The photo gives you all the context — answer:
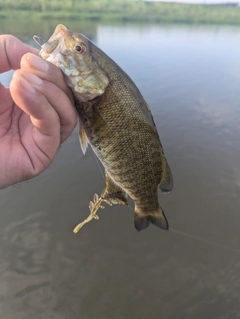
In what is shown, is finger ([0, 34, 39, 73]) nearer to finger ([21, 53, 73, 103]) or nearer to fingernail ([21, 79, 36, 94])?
finger ([21, 53, 73, 103])

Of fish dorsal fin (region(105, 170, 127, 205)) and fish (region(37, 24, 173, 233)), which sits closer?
fish (region(37, 24, 173, 233))

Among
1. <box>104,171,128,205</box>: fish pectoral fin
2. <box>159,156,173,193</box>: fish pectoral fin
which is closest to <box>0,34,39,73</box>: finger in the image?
<box>104,171,128,205</box>: fish pectoral fin

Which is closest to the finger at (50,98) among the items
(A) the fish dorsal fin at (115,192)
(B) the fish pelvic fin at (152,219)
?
(A) the fish dorsal fin at (115,192)

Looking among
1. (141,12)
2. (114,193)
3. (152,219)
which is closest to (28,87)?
(114,193)

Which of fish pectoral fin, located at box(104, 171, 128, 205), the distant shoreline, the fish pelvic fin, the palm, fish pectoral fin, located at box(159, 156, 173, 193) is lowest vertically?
the fish pelvic fin

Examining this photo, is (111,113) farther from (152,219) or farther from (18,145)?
(152,219)

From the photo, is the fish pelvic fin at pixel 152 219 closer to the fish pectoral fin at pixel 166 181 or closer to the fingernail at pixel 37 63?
the fish pectoral fin at pixel 166 181
